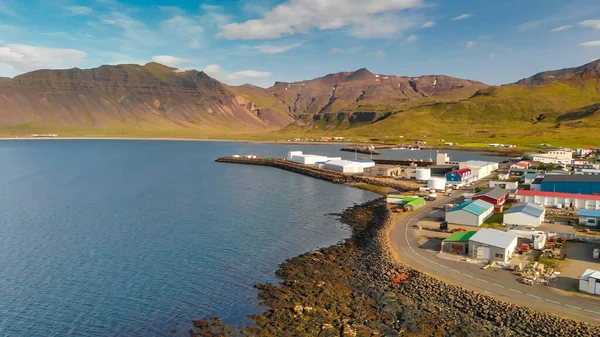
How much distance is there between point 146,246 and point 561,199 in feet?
157

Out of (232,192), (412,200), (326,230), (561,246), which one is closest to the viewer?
(561,246)

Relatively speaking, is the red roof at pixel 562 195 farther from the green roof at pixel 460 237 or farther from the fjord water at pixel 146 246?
Result: the fjord water at pixel 146 246

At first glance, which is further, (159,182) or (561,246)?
(159,182)

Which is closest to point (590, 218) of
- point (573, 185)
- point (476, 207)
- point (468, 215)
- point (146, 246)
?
point (476, 207)

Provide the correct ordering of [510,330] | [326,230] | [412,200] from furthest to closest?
[412,200] → [326,230] → [510,330]

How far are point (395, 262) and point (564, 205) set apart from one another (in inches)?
1193

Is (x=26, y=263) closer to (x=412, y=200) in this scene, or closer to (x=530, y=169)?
(x=412, y=200)

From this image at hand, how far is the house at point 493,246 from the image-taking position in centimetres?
3400

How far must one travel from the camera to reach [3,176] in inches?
4033

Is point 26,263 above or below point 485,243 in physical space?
below

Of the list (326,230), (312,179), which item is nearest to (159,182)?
(312,179)

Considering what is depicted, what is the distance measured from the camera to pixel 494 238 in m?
35.8

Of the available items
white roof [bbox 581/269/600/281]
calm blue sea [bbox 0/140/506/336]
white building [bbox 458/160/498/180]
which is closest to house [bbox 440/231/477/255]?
white roof [bbox 581/269/600/281]

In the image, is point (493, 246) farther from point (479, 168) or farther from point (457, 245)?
point (479, 168)
